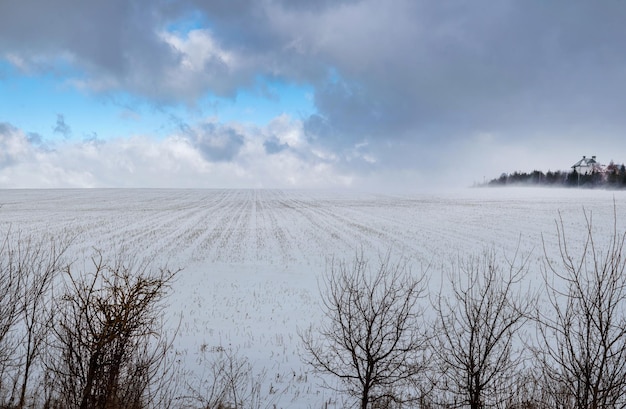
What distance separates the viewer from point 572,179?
13262cm

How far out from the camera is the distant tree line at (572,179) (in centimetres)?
11544

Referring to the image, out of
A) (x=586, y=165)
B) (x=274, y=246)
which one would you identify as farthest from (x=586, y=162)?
(x=274, y=246)

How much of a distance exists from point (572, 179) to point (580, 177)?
3085 millimetres

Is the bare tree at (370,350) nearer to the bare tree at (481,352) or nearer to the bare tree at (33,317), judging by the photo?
the bare tree at (481,352)

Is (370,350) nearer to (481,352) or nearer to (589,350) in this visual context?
(481,352)

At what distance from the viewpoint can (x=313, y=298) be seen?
23688 millimetres

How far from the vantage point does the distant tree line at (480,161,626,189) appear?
115 m

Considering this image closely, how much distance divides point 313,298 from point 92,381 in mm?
15212

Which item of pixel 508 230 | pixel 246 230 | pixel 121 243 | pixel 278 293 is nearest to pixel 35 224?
pixel 121 243

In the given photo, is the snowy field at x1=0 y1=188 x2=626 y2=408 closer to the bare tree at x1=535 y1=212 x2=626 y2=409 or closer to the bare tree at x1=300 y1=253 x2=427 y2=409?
the bare tree at x1=300 y1=253 x2=427 y2=409

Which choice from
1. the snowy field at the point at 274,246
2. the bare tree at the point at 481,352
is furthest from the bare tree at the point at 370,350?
the snowy field at the point at 274,246

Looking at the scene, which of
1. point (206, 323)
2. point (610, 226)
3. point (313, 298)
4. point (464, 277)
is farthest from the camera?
point (610, 226)

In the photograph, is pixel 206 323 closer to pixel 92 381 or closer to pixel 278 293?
pixel 278 293

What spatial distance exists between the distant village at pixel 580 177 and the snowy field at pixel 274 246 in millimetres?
62627
